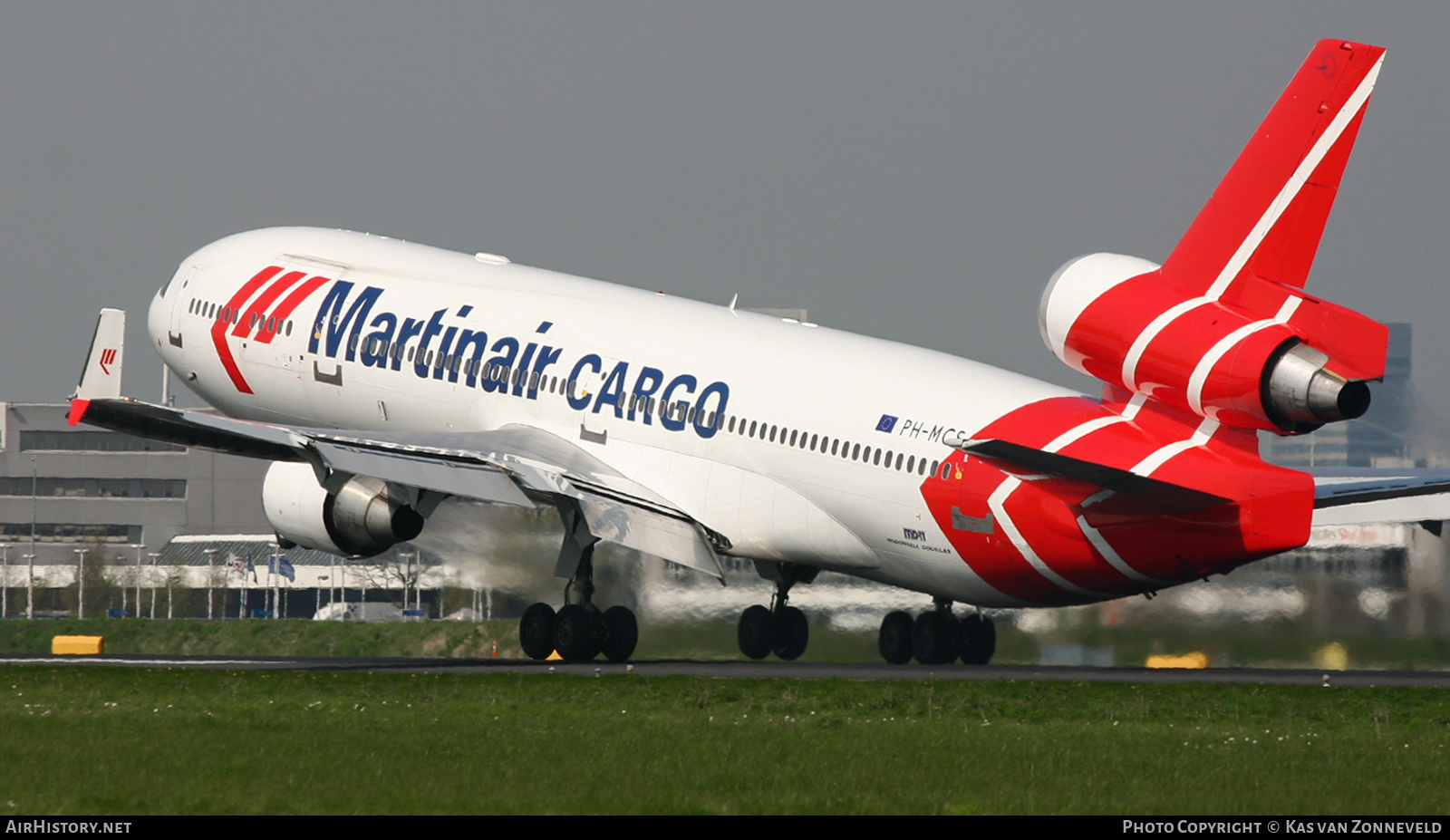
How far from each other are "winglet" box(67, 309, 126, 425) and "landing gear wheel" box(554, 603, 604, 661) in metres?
8.39

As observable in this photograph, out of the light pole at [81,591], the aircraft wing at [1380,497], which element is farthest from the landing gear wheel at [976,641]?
the light pole at [81,591]

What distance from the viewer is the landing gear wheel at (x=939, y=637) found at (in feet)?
116

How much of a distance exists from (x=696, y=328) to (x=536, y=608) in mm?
5874

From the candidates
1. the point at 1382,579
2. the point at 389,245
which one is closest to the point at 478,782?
the point at 1382,579

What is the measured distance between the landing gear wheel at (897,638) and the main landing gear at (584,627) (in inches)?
202

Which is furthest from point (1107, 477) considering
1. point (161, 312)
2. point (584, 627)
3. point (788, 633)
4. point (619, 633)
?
point (161, 312)

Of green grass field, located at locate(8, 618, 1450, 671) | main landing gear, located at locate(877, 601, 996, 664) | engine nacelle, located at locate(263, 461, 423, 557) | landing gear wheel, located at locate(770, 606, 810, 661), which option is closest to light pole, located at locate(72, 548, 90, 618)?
green grass field, located at locate(8, 618, 1450, 671)

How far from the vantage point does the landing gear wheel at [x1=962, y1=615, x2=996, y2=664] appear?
3559cm

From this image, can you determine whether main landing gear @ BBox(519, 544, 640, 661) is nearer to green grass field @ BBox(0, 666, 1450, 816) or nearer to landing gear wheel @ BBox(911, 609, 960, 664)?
green grass field @ BBox(0, 666, 1450, 816)

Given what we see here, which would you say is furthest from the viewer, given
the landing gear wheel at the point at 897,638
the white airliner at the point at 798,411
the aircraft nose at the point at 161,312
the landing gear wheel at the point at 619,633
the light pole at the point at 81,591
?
the light pole at the point at 81,591

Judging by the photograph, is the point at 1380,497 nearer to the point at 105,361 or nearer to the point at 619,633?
the point at 619,633

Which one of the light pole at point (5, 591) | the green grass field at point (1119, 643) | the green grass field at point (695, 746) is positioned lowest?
the green grass field at point (695, 746)

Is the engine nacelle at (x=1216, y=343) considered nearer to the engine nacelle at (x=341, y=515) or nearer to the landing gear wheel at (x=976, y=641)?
the landing gear wheel at (x=976, y=641)

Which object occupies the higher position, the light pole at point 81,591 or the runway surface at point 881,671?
the light pole at point 81,591
